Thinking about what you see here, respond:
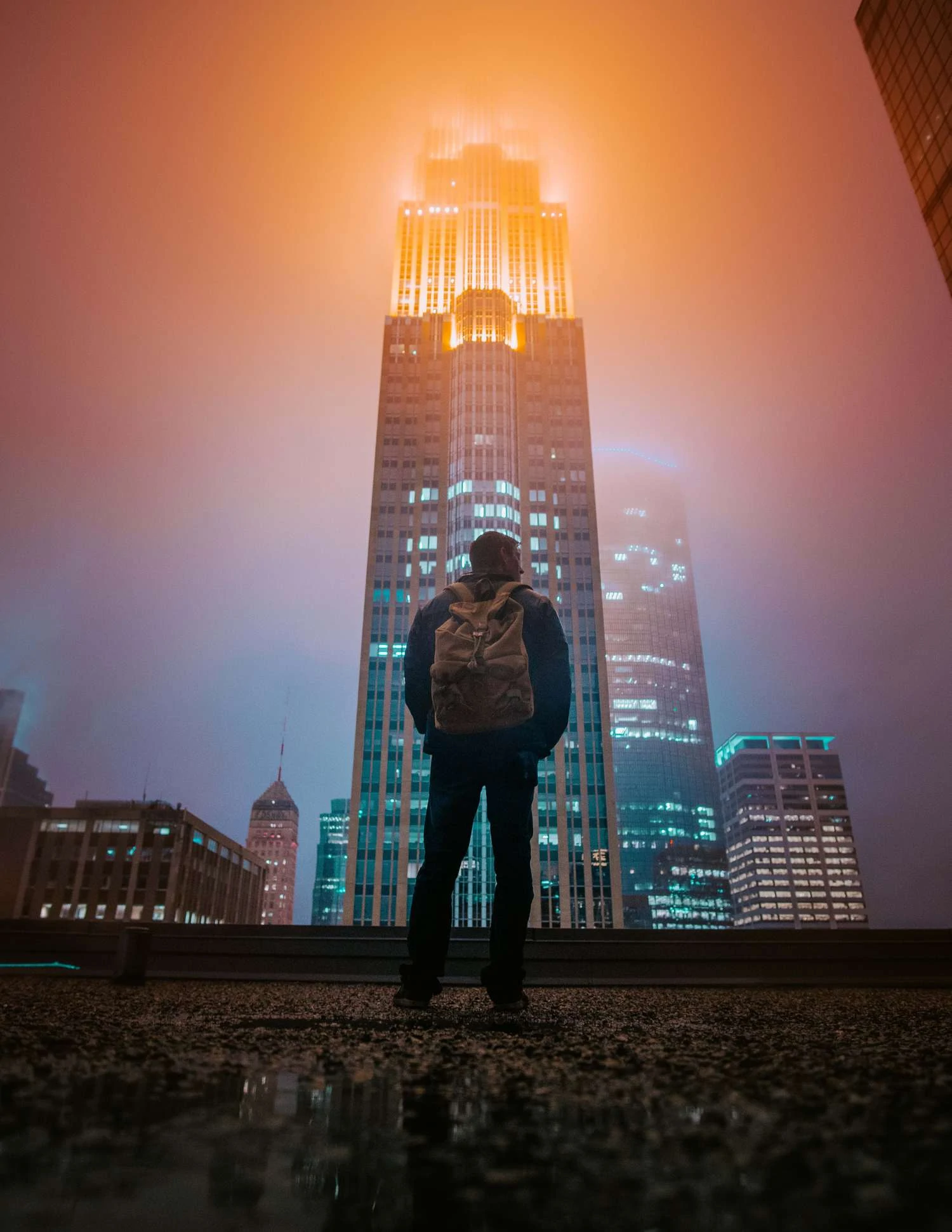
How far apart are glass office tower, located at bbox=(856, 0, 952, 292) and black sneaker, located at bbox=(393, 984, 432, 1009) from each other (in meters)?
36.4

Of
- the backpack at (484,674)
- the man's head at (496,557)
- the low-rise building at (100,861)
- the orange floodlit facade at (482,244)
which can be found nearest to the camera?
the backpack at (484,674)

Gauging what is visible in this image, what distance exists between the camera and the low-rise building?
6606cm

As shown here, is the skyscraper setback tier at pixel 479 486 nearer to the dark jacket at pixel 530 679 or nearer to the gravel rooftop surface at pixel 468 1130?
the dark jacket at pixel 530 679

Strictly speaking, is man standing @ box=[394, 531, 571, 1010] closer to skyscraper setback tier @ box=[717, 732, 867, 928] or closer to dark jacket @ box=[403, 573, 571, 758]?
dark jacket @ box=[403, 573, 571, 758]

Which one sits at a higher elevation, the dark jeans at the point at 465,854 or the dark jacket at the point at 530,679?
the dark jacket at the point at 530,679

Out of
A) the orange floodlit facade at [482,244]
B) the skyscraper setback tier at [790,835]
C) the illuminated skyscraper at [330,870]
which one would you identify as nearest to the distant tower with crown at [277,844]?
the illuminated skyscraper at [330,870]

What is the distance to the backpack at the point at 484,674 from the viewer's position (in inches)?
110

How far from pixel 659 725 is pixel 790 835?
37771 millimetres

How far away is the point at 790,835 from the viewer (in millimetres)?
122938

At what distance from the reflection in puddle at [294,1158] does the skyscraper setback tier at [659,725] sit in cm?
10308

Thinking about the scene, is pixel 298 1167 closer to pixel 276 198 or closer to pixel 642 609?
pixel 276 198

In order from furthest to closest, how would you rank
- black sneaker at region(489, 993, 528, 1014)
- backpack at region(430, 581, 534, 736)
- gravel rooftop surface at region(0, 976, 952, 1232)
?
backpack at region(430, 581, 534, 736), black sneaker at region(489, 993, 528, 1014), gravel rooftop surface at region(0, 976, 952, 1232)

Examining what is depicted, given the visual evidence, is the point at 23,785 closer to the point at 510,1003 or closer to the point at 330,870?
the point at 330,870

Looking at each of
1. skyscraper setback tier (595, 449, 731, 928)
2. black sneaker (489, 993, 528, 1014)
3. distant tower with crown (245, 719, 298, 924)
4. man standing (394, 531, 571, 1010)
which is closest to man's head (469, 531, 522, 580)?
man standing (394, 531, 571, 1010)
